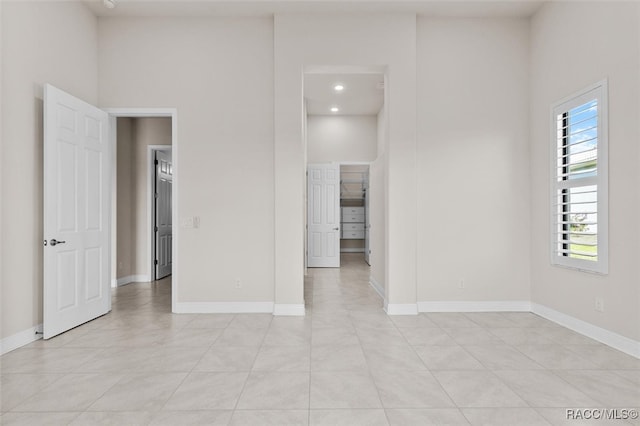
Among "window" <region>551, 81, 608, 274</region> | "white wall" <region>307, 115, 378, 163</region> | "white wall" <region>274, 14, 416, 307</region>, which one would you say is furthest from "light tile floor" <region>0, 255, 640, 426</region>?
"white wall" <region>307, 115, 378, 163</region>

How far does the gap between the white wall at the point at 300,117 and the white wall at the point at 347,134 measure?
144 inches

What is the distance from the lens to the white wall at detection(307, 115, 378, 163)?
25.8ft

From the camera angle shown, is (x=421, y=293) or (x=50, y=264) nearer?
(x=50, y=264)

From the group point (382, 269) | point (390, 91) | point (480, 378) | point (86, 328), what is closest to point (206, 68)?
point (390, 91)

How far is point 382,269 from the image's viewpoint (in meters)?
5.17

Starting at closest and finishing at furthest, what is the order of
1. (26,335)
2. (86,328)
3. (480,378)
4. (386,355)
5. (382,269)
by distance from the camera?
(480,378) < (386,355) < (26,335) < (86,328) < (382,269)

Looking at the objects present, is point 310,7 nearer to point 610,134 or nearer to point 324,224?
point 610,134

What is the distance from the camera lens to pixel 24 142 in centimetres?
326

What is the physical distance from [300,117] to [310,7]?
1219 mm

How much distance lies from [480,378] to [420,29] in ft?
12.6

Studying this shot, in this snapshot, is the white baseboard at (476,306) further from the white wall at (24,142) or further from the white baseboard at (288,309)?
the white wall at (24,142)

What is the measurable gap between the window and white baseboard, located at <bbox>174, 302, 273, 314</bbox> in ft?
10.9

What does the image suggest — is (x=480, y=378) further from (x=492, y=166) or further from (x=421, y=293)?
(x=492, y=166)

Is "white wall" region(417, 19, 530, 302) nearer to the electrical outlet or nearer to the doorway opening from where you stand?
the electrical outlet
